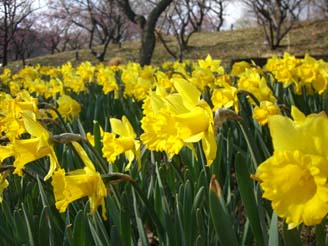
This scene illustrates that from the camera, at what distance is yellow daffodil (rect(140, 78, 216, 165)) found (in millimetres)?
1063

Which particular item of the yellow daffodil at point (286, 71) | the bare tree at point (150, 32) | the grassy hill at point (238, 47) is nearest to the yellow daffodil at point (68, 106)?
the yellow daffodil at point (286, 71)

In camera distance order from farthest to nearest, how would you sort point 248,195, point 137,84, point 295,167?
1. point 137,84
2. point 248,195
3. point 295,167

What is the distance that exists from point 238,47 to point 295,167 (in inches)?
575

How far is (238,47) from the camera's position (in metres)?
15.0

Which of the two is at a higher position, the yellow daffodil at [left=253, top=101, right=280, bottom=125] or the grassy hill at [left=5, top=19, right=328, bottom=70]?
the grassy hill at [left=5, top=19, right=328, bottom=70]

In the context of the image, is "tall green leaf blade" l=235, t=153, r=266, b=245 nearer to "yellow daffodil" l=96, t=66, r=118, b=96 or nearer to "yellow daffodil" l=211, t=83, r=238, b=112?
"yellow daffodil" l=211, t=83, r=238, b=112

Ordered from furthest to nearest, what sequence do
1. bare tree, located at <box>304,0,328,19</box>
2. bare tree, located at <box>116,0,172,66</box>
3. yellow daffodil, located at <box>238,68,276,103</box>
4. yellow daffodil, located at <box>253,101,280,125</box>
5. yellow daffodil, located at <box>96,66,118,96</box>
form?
bare tree, located at <box>304,0,328,19</box>, bare tree, located at <box>116,0,172,66</box>, yellow daffodil, located at <box>96,66,118,96</box>, yellow daffodil, located at <box>238,68,276,103</box>, yellow daffodil, located at <box>253,101,280,125</box>

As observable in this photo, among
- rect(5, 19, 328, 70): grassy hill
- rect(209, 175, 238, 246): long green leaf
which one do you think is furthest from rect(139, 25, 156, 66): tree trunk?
rect(209, 175, 238, 246): long green leaf

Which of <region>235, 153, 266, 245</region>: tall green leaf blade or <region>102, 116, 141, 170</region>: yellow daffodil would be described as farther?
<region>102, 116, 141, 170</region>: yellow daffodil

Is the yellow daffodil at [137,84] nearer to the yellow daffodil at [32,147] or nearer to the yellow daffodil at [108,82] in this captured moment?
the yellow daffodil at [108,82]

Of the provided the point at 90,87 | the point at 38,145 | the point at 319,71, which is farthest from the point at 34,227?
the point at 90,87

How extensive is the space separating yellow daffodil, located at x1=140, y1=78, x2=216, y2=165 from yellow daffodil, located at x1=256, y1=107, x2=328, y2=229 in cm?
30

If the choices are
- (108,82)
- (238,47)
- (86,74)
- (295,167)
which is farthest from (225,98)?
(238,47)

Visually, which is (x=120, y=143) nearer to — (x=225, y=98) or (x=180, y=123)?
(x=180, y=123)
